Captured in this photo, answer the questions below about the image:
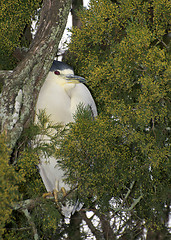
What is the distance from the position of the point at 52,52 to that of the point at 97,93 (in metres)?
0.66

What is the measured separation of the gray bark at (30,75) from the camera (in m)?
3.01

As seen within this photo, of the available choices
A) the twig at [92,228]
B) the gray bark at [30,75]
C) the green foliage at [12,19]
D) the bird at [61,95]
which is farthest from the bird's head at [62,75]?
the twig at [92,228]

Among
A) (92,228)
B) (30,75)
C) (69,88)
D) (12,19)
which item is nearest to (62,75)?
(69,88)

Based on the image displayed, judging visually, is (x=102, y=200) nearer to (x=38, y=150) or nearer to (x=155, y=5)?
(x=38, y=150)

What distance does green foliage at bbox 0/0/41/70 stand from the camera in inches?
152

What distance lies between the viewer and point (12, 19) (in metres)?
3.92

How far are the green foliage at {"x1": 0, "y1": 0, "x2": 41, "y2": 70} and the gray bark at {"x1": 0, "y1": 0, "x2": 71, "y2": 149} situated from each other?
55 centimetres

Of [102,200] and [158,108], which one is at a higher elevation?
[158,108]

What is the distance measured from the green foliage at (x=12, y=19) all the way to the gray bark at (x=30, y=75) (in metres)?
0.55

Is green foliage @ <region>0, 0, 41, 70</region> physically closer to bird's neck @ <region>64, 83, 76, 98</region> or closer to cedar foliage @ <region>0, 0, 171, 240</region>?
cedar foliage @ <region>0, 0, 171, 240</region>

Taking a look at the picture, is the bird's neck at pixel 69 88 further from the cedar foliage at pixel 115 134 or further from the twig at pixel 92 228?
the twig at pixel 92 228

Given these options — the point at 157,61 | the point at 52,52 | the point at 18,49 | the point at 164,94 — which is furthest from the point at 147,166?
the point at 18,49

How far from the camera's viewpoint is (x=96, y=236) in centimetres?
418

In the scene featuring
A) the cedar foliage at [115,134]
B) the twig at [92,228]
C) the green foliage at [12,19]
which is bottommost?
the twig at [92,228]
